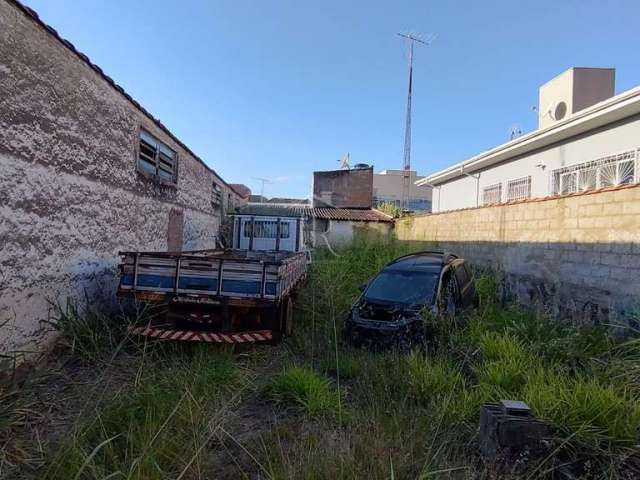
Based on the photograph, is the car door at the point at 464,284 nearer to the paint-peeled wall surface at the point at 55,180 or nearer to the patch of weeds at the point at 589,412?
the patch of weeds at the point at 589,412

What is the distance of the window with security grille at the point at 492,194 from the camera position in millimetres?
13812

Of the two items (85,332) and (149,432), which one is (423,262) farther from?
(85,332)

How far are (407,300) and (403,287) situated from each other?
0.42 metres

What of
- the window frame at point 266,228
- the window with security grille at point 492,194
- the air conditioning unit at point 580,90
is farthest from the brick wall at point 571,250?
the window frame at point 266,228

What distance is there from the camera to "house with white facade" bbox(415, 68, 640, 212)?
871 cm

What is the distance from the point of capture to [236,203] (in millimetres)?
21562

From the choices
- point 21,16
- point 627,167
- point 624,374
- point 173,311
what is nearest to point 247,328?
point 173,311

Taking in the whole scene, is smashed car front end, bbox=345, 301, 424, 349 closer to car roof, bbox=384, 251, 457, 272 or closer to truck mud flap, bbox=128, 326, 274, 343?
car roof, bbox=384, 251, 457, 272

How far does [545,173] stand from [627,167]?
2648 mm

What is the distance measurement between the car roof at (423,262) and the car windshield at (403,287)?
0.55 ft

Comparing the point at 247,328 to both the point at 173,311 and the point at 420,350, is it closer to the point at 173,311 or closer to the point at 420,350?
the point at 173,311

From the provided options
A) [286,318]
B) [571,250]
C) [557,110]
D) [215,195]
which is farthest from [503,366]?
[215,195]

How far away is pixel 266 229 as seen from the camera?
18641 millimetres

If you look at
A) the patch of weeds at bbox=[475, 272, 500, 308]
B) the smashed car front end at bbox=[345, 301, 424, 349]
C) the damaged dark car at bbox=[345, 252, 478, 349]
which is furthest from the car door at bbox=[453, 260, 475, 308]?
the smashed car front end at bbox=[345, 301, 424, 349]
